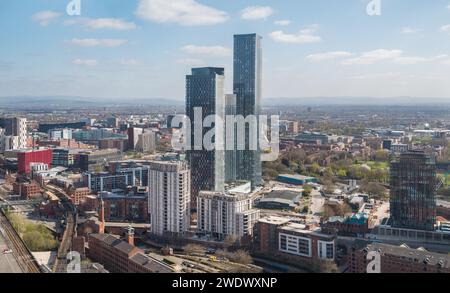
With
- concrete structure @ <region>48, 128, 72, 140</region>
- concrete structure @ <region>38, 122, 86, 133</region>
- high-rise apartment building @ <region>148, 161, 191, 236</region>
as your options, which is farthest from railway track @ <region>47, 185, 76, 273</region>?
concrete structure @ <region>38, 122, 86, 133</region>

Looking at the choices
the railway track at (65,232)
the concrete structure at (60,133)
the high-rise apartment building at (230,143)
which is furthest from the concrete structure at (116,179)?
the concrete structure at (60,133)

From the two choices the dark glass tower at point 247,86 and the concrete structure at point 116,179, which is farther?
the dark glass tower at point 247,86

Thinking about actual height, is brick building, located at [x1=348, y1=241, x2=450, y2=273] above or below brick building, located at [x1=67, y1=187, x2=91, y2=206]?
above

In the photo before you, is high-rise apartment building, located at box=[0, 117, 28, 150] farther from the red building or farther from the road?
the road

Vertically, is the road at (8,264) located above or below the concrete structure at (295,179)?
above

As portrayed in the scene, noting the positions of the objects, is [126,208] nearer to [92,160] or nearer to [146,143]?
[92,160]

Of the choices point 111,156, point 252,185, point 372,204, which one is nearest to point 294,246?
point 372,204

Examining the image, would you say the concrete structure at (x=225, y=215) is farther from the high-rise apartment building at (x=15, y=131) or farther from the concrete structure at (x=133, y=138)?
the concrete structure at (x=133, y=138)
